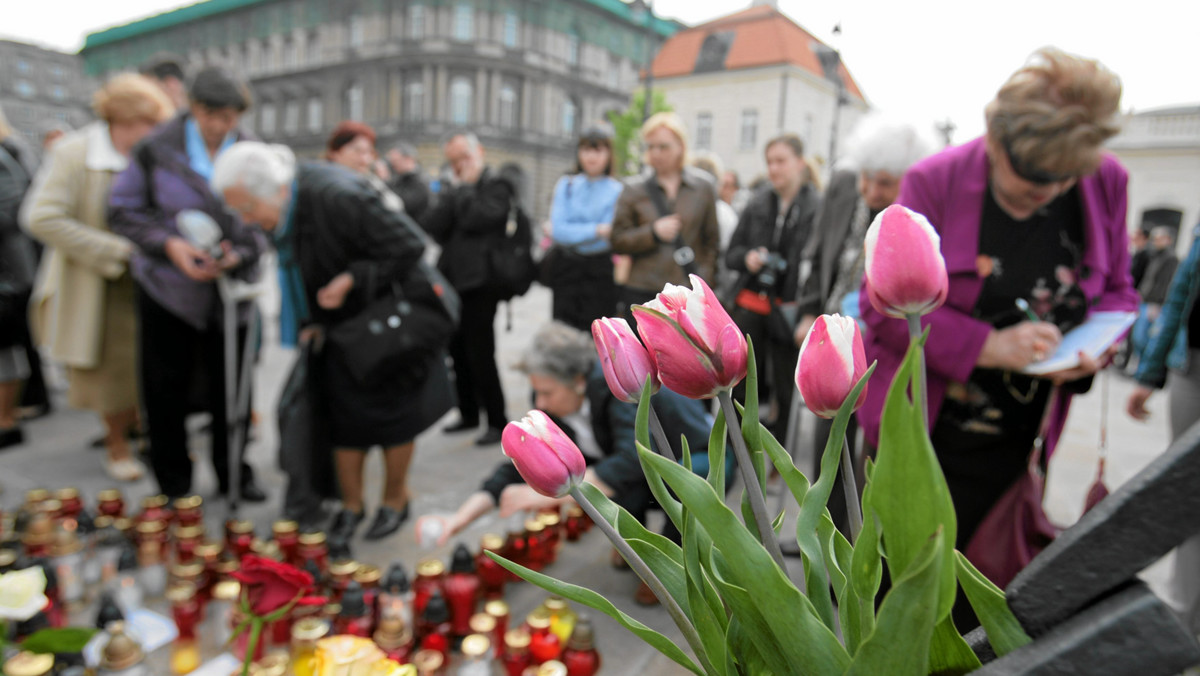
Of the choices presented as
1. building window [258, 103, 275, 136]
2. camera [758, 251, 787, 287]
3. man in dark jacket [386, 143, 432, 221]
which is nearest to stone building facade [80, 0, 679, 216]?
building window [258, 103, 275, 136]

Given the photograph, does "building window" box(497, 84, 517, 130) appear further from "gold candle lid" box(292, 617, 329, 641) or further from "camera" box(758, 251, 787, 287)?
"gold candle lid" box(292, 617, 329, 641)

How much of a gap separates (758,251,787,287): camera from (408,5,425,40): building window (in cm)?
3581

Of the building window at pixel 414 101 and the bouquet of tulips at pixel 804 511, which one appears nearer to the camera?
the bouquet of tulips at pixel 804 511

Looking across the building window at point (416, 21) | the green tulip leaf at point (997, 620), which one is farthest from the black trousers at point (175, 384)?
the building window at point (416, 21)

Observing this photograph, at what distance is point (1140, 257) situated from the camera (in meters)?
8.52

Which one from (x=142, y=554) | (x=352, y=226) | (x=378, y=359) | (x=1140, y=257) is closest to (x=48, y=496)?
(x=142, y=554)

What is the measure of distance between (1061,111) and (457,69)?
36445 millimetres

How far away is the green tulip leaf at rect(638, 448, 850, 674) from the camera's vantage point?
443 mm

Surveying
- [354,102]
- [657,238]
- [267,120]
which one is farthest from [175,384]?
[267,120]

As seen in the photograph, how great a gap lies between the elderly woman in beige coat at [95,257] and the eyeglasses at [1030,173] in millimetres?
3346

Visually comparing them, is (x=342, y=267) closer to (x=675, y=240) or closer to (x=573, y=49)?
(x=675, y=240)

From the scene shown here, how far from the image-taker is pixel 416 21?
1374 inches

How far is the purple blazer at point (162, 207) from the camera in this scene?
2.84 meters

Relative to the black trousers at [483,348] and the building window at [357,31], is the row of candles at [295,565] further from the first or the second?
the building window at [357,31]
